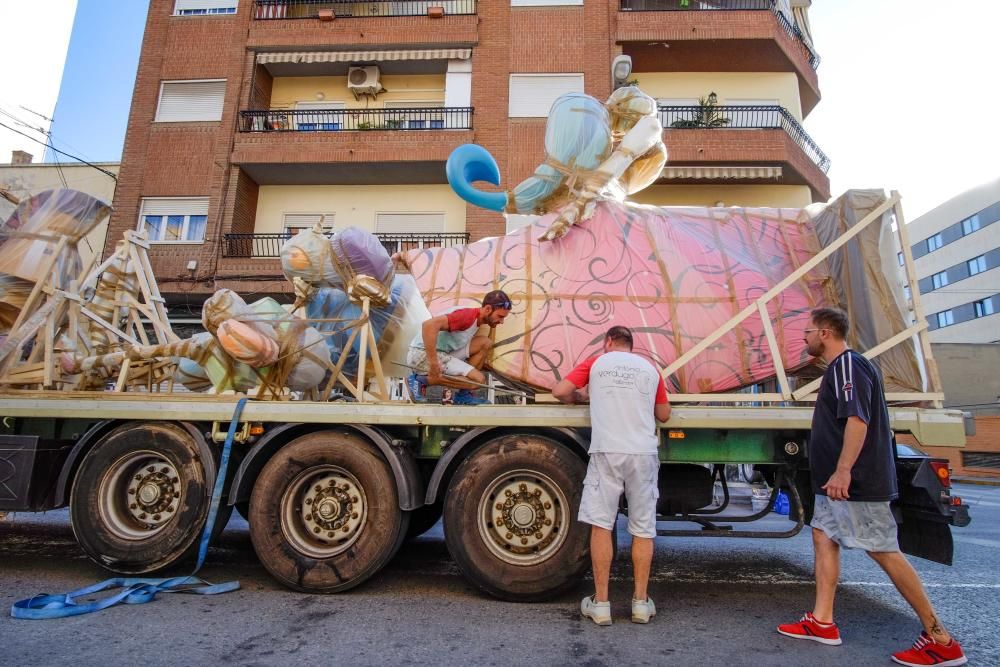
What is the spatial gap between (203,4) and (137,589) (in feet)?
58.7

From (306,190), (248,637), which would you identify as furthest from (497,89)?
(248,637)

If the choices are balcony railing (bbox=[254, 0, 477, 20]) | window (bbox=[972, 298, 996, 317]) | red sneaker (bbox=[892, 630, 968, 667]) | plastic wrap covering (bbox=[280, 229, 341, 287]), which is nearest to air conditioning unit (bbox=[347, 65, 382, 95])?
balcony railing (bbox=[254, 0, 477, 20])

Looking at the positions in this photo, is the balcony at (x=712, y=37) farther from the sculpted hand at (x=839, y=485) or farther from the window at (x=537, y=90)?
the sculpted hand at (x=839, y=485)

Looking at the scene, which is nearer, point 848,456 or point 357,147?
point 848,456

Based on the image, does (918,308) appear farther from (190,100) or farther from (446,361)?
(190,100)

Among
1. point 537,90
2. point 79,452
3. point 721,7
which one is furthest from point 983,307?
point 79,452

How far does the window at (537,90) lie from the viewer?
15094 millimetres

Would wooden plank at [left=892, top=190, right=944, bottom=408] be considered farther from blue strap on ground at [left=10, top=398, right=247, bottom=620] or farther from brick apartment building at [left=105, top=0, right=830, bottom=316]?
brick apartment building at [left=105, top=0, right=830, bottom=316]

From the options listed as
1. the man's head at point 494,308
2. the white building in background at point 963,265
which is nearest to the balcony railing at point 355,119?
the man's head at point 494,308

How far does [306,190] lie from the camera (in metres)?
16.0

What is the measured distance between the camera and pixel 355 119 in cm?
1614

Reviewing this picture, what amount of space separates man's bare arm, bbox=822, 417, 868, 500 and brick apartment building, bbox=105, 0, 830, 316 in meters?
11.8

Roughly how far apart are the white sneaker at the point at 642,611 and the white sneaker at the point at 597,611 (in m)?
0.16

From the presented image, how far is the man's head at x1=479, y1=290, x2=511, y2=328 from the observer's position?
14.6 ft
